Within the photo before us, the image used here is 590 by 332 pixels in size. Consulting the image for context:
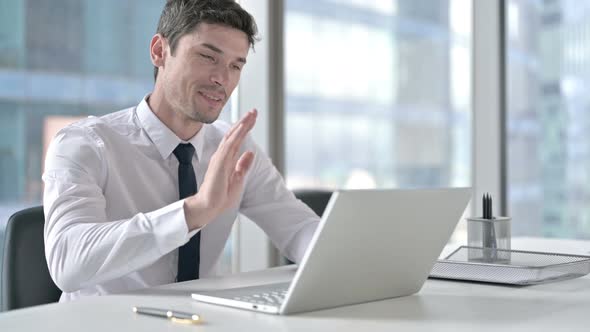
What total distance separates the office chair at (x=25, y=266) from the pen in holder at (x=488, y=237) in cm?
97

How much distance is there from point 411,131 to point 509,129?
28.3 inches

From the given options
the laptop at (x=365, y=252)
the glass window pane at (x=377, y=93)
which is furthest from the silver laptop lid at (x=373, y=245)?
the glass window pane at (x=377, y=93)

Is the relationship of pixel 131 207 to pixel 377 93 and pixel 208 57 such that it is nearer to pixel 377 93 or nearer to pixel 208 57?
pixel 208 57

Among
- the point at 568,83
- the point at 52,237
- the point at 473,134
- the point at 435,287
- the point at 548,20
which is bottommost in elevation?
the point at 435,287

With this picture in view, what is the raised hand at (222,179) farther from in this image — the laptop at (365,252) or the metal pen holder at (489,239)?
the metal pen holder at (489,239)

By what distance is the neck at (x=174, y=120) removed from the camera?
210 centimetres

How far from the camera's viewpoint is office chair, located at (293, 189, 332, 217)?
93.7 inches

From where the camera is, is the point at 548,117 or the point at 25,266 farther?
the point at 548,117

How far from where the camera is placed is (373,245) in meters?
1.28

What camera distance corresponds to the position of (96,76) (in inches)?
106

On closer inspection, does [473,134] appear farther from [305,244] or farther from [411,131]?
[305,244]

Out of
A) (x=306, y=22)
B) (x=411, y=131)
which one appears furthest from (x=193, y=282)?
(x=411, y=131)

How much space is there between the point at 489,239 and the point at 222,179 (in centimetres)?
65

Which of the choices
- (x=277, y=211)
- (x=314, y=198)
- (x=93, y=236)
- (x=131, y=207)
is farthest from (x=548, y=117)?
(x=93, y=236)
